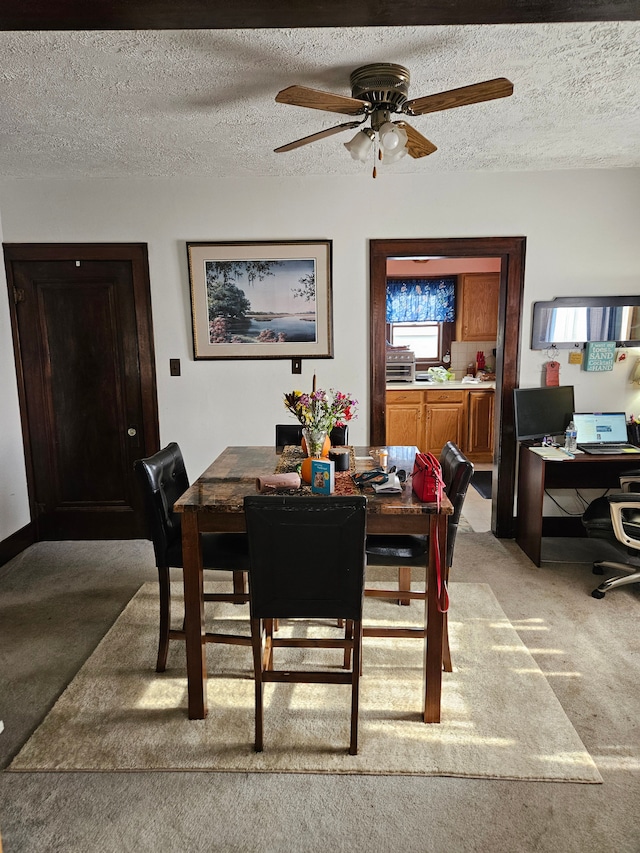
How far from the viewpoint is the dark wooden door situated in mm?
3531

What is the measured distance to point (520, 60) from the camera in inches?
78.6

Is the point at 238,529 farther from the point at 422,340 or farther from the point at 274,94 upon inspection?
the point at 422,340

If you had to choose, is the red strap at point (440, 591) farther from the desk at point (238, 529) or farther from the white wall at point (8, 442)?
the white wall at point (8, 442)

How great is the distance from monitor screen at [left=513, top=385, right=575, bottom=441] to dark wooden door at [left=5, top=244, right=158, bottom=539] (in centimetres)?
254

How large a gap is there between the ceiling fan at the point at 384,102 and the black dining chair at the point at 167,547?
154cm

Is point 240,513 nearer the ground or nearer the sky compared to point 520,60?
nearer the ground

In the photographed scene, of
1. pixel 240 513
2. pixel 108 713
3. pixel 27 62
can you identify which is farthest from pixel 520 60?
pixel 108 713

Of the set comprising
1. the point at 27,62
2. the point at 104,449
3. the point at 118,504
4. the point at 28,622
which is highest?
the point at 27,62

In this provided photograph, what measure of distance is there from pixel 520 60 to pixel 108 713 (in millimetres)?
3015

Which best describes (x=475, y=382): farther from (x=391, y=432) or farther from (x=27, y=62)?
(x=27, y=62)

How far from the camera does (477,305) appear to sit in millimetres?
5977

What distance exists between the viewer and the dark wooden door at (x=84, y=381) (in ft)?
11.6

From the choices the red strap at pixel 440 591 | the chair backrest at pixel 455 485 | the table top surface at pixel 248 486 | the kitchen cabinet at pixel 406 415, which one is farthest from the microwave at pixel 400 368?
the red strap at pixel 440 591

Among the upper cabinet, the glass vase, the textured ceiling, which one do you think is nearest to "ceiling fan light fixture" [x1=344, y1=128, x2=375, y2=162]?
the textured ceiling
